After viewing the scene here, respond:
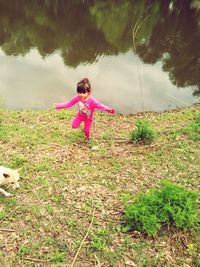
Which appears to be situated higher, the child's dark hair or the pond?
the child's dark hair

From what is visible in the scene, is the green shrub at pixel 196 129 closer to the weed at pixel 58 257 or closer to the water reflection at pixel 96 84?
the water reflection at pixel 96 84

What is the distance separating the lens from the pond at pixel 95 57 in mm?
13742

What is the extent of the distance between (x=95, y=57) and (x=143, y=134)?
952cm

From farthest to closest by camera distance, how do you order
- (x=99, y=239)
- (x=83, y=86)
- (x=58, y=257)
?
(x=83, y=86)
(x=99, y=239)
(x=58, y=257)

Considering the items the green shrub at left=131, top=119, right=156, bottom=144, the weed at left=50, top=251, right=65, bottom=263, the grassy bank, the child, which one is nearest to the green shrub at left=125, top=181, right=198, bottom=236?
the grassy bank

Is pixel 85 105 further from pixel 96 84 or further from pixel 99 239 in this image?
pixel 96 84

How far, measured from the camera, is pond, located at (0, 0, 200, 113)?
13.7 m

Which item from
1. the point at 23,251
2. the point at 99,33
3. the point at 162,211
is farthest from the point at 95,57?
the point at 23,251

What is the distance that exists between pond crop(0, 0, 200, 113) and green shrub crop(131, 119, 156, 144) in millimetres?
3517

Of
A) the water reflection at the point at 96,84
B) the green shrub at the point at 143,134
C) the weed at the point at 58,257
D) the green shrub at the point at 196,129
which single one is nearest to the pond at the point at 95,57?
the water reflection at the point at 96,84

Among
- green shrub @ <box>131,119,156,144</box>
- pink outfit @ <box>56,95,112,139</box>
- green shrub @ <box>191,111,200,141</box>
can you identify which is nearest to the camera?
pink outfit @ <box>56,95,112,139</box>

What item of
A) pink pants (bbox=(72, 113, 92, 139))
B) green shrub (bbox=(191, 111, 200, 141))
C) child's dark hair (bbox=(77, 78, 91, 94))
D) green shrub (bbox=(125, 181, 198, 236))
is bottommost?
green shrub (bbox=(191, 111, 200, 141))

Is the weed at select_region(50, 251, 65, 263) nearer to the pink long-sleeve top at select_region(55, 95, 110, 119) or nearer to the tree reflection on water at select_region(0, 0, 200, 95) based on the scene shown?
the pink long-sleeve top at select_region(55, 95, 110, 119)

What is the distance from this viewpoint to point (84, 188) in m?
6.96
